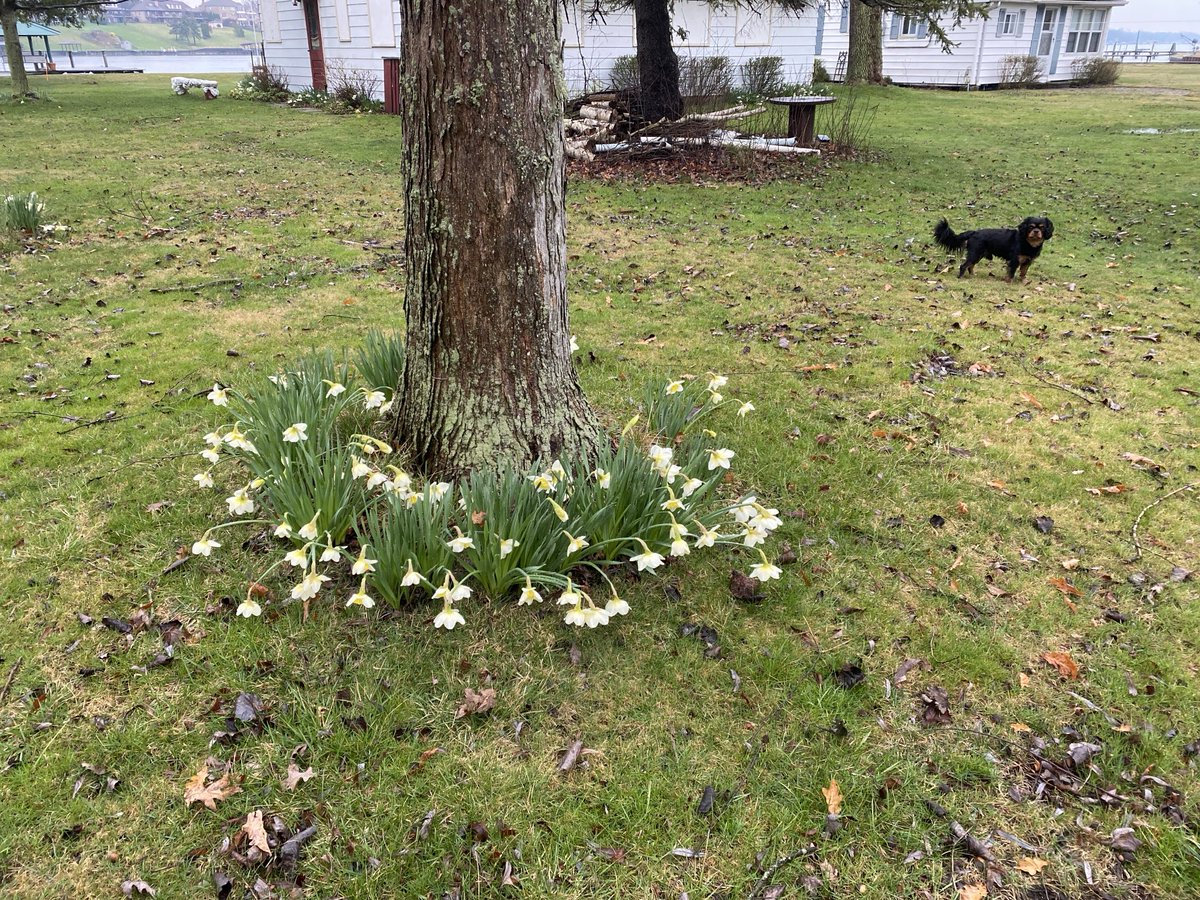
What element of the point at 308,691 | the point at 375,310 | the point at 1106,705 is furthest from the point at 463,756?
the point at 375,310

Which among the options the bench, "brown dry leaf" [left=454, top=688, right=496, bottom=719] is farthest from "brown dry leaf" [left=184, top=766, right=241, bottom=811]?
the bench

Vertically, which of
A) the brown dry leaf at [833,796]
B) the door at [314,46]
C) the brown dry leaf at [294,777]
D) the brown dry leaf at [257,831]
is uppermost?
the door at [314,46]

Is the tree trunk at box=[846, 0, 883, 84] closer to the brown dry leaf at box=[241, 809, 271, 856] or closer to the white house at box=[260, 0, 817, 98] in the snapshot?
the white house at box=[260, 0, 817, 98]

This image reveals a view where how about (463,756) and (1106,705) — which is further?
(1106,705)

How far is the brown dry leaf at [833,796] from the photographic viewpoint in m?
2.43

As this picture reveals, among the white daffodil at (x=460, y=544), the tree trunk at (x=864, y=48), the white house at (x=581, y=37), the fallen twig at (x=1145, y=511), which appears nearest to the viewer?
the white daffodil at (x=460, y=544)

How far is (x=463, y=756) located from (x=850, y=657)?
1.61m

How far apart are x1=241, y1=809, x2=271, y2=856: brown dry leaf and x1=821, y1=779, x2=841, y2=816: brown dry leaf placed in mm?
1785

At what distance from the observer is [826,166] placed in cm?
1330

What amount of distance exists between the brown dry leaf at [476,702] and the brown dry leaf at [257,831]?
0.70 meters

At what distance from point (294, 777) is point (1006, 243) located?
791 centimetres

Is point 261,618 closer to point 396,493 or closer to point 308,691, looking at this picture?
point 308,691

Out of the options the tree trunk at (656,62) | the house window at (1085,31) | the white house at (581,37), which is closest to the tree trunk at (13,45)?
the white house at (581,37)

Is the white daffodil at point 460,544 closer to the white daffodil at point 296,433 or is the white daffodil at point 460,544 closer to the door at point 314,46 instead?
the white daffodil at point 296,433
